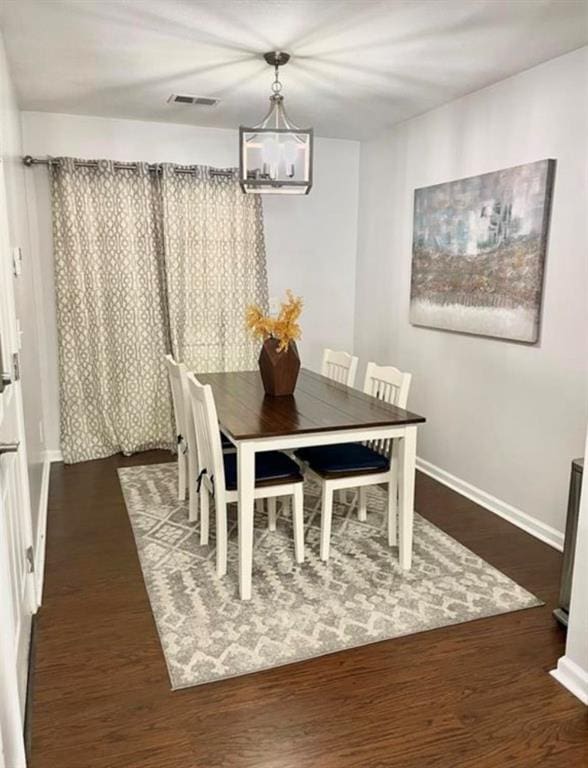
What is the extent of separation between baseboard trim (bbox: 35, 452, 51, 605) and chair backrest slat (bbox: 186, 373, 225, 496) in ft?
2.94

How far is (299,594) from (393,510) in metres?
0.72

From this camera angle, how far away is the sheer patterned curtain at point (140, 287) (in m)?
4.34

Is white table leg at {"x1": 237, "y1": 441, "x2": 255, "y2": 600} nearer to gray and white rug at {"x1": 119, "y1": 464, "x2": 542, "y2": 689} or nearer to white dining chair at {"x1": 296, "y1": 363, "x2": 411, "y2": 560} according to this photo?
gray and white rug at {"x1": 119, "y1": 464, "x2": 542, "y2": 689}

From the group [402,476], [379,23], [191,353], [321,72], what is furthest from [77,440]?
[379,23]

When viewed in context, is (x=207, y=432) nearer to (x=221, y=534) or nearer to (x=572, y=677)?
(x=221, y=534)

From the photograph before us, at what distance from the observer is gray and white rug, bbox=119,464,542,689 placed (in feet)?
7.54

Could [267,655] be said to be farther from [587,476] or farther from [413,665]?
[587,476]

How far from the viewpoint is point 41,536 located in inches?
123

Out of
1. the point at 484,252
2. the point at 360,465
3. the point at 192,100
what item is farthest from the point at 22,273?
the point at 484,252

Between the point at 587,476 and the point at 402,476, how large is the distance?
966mm

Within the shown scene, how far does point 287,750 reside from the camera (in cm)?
182

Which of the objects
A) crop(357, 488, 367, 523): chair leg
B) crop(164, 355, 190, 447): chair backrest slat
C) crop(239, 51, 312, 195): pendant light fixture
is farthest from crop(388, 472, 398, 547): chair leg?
crop(239, 51, 312, 195): pendant light fixture

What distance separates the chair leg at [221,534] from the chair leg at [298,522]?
1.17 ft

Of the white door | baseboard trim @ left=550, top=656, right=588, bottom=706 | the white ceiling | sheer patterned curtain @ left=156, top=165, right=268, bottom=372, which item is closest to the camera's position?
the white door
